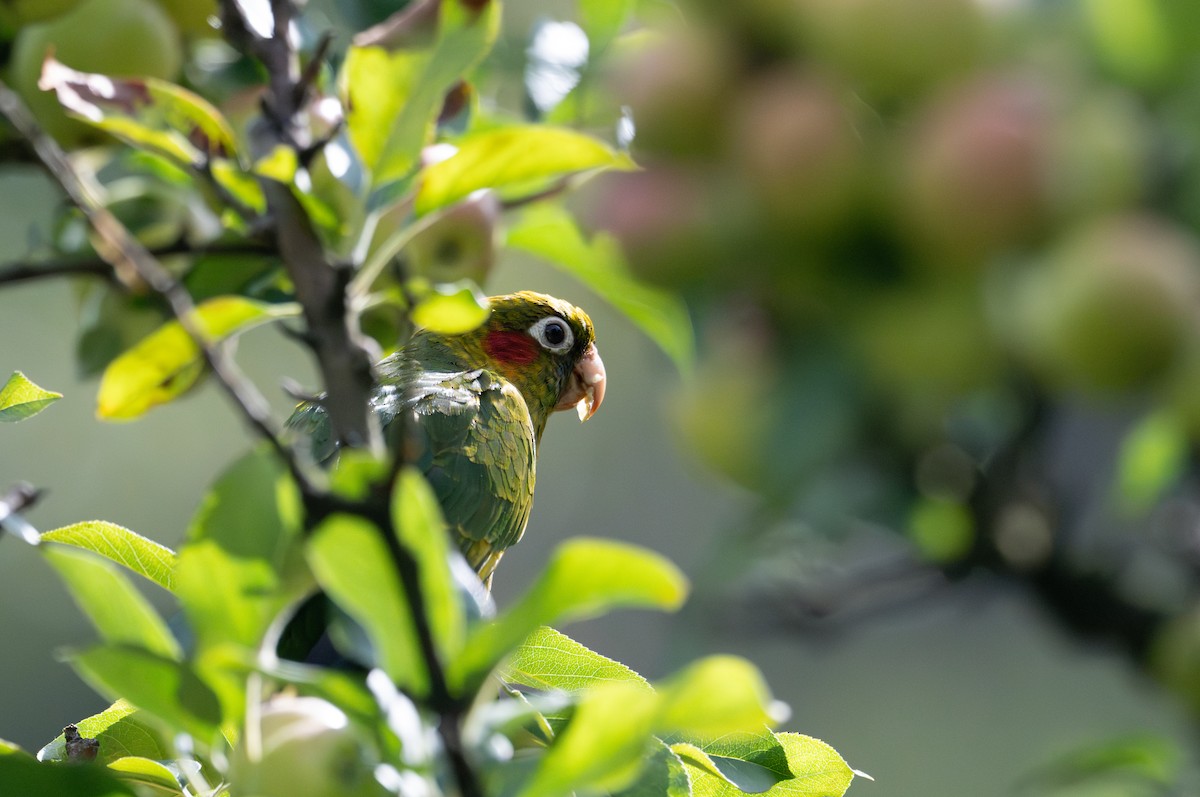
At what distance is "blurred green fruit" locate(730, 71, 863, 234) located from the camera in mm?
308

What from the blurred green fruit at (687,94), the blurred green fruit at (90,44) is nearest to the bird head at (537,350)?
the blurred green fruit at (90,44)

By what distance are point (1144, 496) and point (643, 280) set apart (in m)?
0.14

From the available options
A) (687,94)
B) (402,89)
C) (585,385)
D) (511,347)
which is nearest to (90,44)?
(402,89)

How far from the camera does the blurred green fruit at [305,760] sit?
1.91 feet

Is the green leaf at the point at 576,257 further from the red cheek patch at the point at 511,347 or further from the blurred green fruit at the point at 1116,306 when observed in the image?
the red cheek patch at the point at 511,347

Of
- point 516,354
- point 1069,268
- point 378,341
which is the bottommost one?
point 1069,268

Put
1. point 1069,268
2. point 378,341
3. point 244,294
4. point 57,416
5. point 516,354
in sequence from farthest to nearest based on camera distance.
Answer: point 57,416
point 516,354
point 378,341
point 244,294
point 1069,268

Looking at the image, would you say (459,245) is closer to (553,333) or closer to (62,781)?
(62,781)

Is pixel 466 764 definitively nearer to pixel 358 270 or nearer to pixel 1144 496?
pixel 1144 496

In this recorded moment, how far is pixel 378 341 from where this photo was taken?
120 cm

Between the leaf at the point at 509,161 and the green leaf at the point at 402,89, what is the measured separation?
0.08ft

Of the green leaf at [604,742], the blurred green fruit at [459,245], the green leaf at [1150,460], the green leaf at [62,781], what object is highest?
the blurred green fruit at [459,245]

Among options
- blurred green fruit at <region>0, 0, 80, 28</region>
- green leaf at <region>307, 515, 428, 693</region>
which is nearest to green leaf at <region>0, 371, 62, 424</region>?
blurred green fruit at <region>0, 0, 80, 28</region>

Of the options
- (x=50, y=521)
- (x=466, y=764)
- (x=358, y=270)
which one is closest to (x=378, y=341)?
(x=358, y=270)
